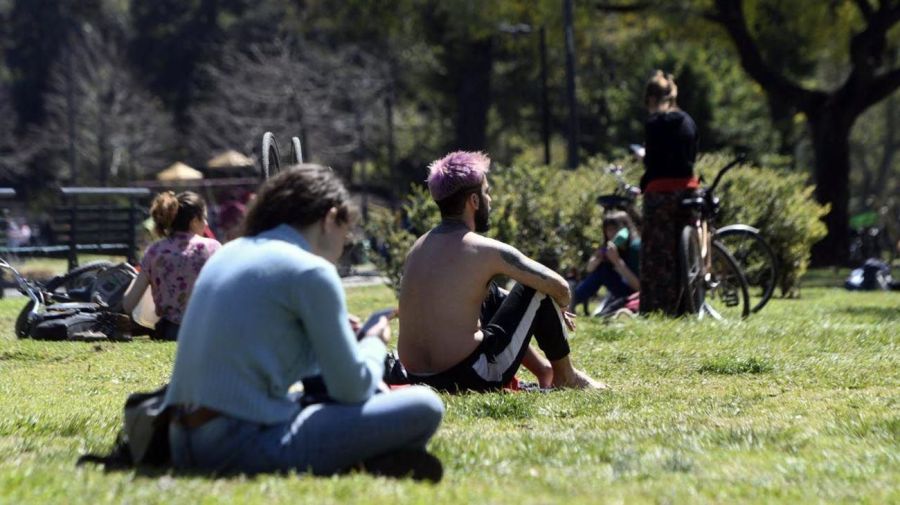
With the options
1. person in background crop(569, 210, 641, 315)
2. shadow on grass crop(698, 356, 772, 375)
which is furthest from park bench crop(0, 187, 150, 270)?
shadow on grass crop(698, 356, 772, 375)

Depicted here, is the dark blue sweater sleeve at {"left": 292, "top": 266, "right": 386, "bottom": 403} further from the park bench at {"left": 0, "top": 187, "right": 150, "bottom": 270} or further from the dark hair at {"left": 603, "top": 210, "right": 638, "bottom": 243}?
the park bench at {"left": 0, "top": 187, "right": 150, "bottom": 270}

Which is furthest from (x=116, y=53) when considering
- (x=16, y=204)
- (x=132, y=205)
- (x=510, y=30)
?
(x=132, y=205)

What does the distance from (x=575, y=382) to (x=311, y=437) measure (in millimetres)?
3068

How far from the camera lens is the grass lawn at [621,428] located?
4594 millimetres

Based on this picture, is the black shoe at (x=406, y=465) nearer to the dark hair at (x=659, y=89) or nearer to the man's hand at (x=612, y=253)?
the dark hair at (x=659, y=89)

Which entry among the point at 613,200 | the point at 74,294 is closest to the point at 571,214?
the point at 613,200

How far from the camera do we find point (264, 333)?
4.68 meters

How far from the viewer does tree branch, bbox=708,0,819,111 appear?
88.4 ft

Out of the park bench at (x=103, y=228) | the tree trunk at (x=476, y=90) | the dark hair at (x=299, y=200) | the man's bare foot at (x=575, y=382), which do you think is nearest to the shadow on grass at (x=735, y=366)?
the man's bare foot at (x=575, y=382)

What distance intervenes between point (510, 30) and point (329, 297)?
27.5 meters

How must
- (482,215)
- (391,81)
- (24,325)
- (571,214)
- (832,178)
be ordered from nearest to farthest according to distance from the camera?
(482,215) < (24,325) < (571,214) < (832,178) < (391,81)

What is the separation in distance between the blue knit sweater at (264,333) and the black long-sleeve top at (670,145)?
700cm

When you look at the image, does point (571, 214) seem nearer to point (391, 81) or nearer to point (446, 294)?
point (446, 294)

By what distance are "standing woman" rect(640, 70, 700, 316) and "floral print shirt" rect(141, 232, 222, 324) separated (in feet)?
11.3
